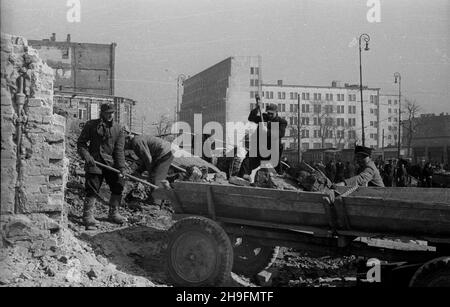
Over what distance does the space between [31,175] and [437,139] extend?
46.0 m

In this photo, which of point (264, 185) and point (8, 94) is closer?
point (8, 94)

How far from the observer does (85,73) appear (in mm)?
35406

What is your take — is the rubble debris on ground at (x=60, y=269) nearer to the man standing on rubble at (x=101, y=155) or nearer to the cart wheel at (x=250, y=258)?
the man standing on rubble at (x=101, y=155)

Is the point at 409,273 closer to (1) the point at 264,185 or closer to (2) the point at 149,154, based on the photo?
(1) the point at 264,185

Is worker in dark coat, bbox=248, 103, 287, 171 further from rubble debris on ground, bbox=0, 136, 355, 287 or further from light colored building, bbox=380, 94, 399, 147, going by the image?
light colored building, bbox=380, 94, 399, 147

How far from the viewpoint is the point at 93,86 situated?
113 feet

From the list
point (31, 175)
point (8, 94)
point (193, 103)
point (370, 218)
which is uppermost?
point (193, 103)

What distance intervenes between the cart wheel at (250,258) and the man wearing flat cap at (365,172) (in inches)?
53.3

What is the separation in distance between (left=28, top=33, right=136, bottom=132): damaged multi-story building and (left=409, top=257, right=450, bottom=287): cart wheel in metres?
24.4

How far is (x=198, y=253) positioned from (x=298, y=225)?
1.13 metres

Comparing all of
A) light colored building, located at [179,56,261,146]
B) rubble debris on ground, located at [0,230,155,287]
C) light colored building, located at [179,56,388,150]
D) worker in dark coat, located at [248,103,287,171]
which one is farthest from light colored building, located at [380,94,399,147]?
rubble debris on ground, located at [0,230,155,287]

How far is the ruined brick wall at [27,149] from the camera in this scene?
Answer: 5090mm

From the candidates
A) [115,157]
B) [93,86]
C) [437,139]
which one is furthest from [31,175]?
[437,139]

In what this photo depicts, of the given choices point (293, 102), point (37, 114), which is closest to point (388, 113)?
point (293, 102)
